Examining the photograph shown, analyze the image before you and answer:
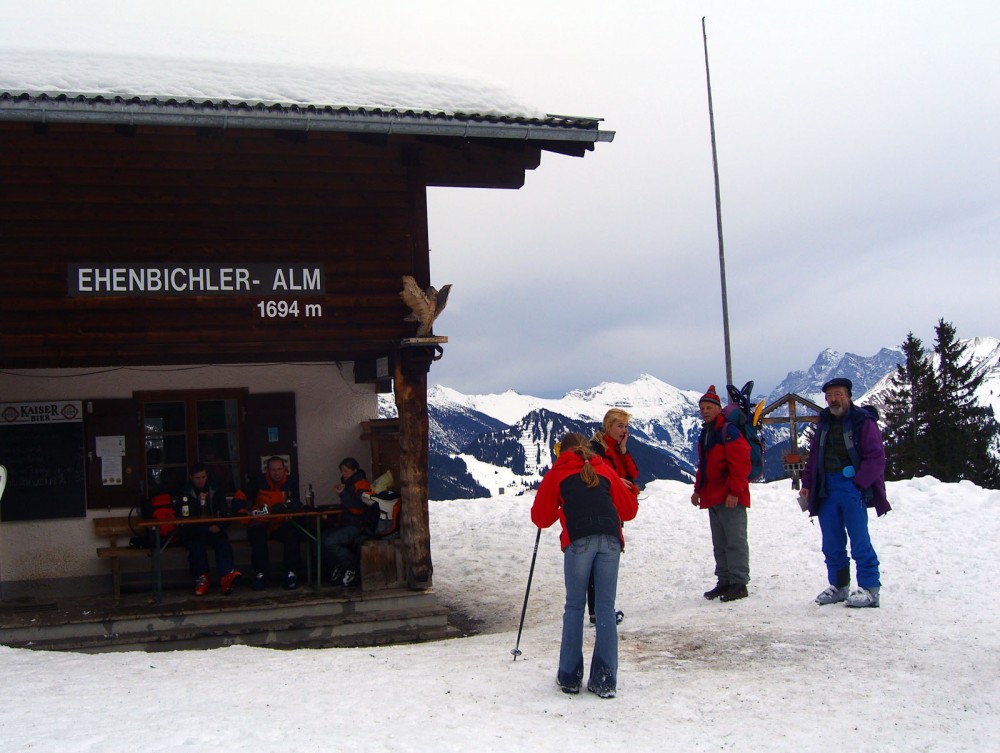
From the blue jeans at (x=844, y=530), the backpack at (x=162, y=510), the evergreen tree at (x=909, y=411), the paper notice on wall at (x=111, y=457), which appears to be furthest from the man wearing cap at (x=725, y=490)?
the evergreen tree at (x=909, y=411)

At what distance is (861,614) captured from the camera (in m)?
7.82

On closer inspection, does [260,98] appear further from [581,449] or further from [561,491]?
[561,491]

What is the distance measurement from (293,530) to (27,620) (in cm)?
267

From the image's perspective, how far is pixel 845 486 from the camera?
26.7 ft

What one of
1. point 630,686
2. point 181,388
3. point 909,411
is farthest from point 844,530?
point 909,411

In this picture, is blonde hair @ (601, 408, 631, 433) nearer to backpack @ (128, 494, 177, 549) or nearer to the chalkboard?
backpack @ (128, 494, 177, 549)

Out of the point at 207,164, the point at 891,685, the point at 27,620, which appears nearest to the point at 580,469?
the point at 891,685

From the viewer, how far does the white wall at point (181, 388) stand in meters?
10.5

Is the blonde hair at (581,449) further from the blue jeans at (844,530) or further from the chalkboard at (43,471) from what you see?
the chalkboard at (43,471)

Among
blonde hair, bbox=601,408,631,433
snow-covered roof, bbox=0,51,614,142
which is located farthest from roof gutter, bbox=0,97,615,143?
blonde hair, bbox=601,408,631,433

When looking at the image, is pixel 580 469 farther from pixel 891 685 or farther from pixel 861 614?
pixel 861 614

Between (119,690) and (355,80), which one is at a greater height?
(355,80)

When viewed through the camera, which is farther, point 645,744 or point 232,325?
point 232,325

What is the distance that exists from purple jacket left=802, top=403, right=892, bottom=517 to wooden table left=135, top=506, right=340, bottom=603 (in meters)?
4.77
